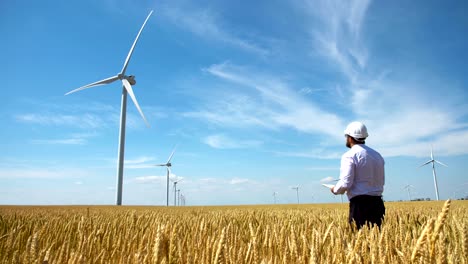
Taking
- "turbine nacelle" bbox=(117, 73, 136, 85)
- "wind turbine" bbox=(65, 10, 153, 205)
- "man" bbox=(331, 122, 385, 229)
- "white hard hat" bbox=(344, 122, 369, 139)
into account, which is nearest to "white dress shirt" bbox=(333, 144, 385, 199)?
"man" bbox=(331, 122, 385, 229)

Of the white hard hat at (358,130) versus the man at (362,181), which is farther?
the white hard hat at (358,130)

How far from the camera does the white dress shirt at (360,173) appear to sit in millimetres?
4445

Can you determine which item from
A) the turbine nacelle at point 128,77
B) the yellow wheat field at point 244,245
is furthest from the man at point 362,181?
the turbine nacelle at point 128,77

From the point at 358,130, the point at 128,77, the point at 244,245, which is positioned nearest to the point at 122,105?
the point at 128,77

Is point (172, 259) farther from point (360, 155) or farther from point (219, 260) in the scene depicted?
point (360, 155)

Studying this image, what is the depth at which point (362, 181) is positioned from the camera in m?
4.53

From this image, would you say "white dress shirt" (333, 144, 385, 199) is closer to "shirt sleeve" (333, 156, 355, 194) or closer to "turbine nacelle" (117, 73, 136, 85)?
"shirt sleeve" (333, 156, 355, 194)

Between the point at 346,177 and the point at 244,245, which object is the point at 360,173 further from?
the point at 244,245

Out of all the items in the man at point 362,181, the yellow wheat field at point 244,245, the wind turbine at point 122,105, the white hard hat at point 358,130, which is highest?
the wind turbine at point 122,105

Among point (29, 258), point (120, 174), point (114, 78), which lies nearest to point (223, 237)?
point (29, 258)

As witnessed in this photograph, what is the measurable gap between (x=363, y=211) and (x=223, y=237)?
4020mm

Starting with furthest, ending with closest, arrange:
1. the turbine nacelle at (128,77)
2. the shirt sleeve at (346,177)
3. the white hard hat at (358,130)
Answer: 1. the turbine nacelle at (128,77)
2. the white hard hat at (358,130)
3. the shirt sleeve at (346,177)

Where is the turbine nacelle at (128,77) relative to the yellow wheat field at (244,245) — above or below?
Result: above

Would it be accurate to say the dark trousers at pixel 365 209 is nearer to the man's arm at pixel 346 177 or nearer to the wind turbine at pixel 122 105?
the man's arm at pixel 346 177
